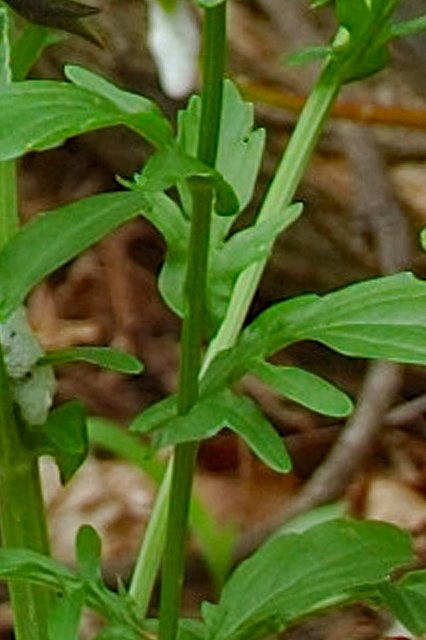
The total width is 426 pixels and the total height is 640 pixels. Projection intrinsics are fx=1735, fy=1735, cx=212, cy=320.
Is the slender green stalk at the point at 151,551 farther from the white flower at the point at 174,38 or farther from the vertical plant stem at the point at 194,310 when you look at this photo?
the white flower at the point at 174,38

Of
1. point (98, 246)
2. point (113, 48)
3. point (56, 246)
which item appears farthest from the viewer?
point (98, 246)

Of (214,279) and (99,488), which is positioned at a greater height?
(214,279)

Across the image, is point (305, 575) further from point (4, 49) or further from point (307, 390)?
point (4, 49)

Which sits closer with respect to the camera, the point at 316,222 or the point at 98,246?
the point at 316,222

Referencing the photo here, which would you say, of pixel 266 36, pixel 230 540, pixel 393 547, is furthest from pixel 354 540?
pixel 266 36

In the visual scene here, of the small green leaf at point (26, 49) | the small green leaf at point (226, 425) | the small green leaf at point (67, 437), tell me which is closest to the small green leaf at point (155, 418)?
the small green leaf at point (226, 425)

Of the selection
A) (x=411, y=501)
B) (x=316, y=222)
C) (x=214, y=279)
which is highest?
(x=214, y=279)

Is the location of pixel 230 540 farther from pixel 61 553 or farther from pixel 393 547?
pixel 393 547

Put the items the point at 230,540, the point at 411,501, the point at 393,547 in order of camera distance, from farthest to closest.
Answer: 1. the point at 411,501
2. the point at 230,540
3. the point at 393,547
